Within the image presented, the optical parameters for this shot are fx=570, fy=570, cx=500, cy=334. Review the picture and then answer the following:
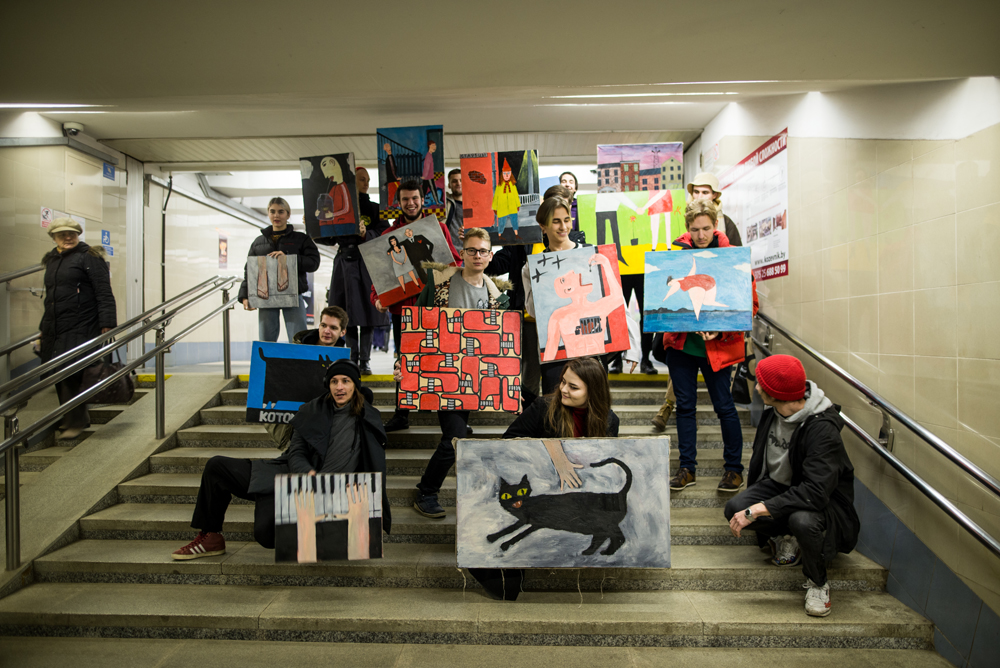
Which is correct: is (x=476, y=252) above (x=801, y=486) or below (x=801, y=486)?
above

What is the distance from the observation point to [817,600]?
2521 millimetres

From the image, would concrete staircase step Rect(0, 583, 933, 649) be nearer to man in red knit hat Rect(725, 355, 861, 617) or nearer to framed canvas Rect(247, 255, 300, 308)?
man in red knit hat Rect(725, 355, 861, 617)

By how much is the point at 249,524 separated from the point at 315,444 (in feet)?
2.84

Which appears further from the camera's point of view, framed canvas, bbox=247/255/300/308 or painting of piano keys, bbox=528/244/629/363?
framed canvas, bbox=247/255/300/308

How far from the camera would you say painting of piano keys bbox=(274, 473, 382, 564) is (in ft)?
8.22

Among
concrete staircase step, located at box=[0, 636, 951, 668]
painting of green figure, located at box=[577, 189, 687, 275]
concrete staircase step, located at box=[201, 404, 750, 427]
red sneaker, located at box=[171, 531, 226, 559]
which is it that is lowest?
concrete staircase step, located at box=[0, 636, 951, 668]

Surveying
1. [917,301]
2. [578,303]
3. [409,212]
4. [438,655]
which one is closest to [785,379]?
[917,301]

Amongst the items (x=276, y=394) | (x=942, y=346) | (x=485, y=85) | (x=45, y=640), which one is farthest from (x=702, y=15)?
(x=45, y=640)

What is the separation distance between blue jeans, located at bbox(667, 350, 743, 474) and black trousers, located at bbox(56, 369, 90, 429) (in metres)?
3.93

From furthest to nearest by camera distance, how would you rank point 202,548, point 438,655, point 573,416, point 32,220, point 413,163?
point 413,163
point 202,548
point 573,416
point 438,655
point 32,220

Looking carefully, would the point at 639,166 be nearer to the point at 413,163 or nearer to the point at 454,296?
the point at 413,163

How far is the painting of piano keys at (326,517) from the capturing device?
2.51 meters

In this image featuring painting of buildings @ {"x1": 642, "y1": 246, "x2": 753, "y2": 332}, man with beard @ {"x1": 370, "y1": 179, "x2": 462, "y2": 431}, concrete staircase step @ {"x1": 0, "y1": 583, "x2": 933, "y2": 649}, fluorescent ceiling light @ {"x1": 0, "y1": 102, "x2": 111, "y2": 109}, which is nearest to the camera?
fluorescent ceiling light @ {"x1": 0, "y1": 102, "x2": 111, "y2": 109}

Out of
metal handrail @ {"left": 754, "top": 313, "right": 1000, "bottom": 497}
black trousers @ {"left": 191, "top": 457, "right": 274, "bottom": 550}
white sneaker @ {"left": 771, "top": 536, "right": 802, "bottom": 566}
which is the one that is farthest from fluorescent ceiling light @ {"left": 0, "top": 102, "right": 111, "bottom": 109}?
white sneaker @ {"left": 771, "top": 536, "right": 802, "bottom": 566}
